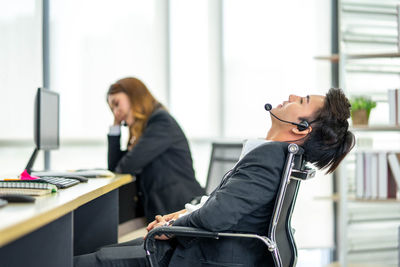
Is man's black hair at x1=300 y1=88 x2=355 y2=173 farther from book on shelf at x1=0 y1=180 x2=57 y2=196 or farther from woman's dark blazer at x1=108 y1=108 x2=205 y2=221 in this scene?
woman's dark blazer at x1=108 y1=108 x2=205 y2=221

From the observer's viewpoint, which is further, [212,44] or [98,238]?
[212,44]

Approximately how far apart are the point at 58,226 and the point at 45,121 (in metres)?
1.09

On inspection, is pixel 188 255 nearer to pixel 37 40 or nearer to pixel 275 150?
pixel 275 150

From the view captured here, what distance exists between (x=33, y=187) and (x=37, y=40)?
106 inches

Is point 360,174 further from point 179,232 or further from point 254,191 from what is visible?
point 179,232

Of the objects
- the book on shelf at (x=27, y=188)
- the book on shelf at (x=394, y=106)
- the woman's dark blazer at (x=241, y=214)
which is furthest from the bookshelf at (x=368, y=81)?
the book on shelf at (x=27, y=188)

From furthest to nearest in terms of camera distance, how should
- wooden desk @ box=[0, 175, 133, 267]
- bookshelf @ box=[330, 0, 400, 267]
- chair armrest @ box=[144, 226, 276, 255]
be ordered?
bookshelf @ box=[330, 0, 400, 267] < chair armrest @ box=[144, 226, 276, 255] < wooden desk @ box=[0, 175, 133, 267]

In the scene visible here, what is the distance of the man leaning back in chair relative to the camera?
161 centimetres

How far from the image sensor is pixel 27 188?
169cm

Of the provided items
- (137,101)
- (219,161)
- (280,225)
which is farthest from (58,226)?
(219,161)

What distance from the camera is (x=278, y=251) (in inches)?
64.6

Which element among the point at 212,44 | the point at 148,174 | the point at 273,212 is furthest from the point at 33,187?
the point at 212,44

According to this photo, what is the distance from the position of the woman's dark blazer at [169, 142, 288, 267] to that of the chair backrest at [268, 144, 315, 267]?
40 millimetres

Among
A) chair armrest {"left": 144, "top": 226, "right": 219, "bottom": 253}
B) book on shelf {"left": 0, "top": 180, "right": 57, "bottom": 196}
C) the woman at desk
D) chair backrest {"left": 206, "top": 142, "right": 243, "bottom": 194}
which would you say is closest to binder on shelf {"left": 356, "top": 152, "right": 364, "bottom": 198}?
chair backrest {"left": 206, "top": 142, "right": 243, "bottom": 194}
